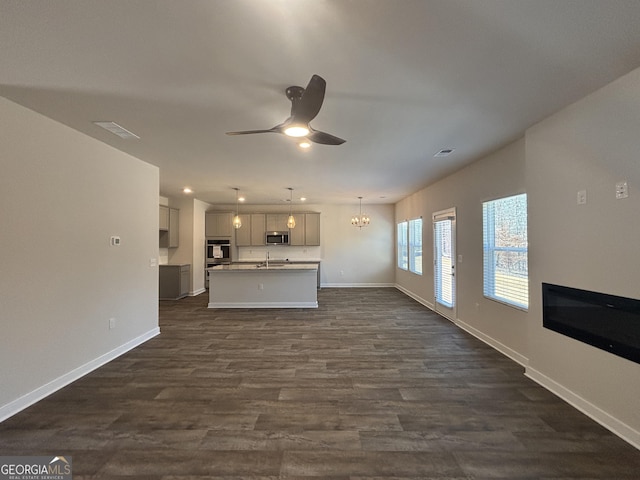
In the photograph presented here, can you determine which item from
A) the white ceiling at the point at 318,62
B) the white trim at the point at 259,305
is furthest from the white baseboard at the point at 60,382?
the white ceiling at the point at 318,62

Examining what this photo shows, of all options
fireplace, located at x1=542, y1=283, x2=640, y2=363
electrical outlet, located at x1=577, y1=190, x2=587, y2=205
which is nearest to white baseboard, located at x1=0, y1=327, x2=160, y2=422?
fireplace, located at x1=542, y1=283, x2=640, y2=363

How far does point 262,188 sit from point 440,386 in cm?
496

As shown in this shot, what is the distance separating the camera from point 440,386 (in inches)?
113

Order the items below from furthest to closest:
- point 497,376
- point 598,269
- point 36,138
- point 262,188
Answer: point 262,188 → point 497,376 → point 36,138 → point 598,269

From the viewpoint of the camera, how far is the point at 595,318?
2334 mm

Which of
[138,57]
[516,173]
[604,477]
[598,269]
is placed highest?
[138,57]

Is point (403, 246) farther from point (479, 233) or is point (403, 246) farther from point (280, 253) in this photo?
point (479, 233)

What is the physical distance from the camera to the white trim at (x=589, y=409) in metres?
2.08

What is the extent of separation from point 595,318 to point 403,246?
19.9ft

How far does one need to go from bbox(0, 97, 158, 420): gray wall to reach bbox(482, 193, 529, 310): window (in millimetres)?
5000

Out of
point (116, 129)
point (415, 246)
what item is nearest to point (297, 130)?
point (116, 129)

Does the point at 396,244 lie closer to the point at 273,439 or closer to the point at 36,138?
the point at 273,439

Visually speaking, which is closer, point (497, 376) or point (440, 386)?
point (440, 386)

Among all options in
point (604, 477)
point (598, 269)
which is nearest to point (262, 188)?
point (598, 269)
